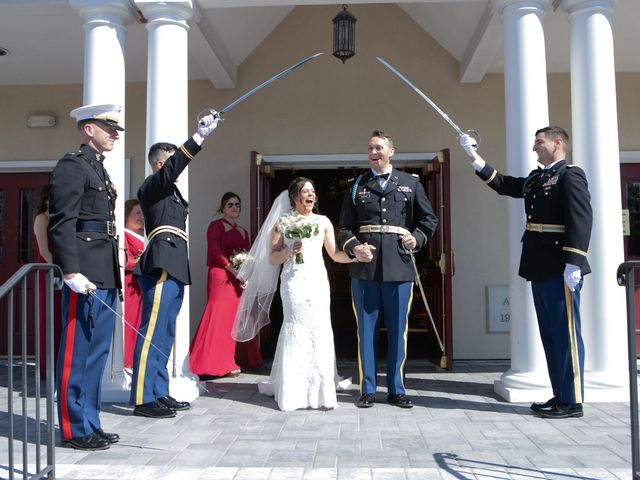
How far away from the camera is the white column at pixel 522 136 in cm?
518

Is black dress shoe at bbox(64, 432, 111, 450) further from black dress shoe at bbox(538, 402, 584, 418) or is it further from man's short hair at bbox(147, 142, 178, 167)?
black dress shoe at bbox(538, 402, 584, 418)

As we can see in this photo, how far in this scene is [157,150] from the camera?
4.84 m

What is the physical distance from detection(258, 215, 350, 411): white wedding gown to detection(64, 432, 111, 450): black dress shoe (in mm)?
1479

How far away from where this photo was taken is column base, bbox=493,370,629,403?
5.04 meters

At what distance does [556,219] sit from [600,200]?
701 millimetres

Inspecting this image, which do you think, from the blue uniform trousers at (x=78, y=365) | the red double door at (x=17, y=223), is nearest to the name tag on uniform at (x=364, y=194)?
the blue uniform trousers at (x=78, y=365)

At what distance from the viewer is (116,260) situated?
4074mm

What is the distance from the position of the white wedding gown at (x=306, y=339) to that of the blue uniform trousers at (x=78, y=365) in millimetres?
1530

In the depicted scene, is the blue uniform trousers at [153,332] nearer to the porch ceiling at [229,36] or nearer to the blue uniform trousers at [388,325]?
the blue uniform trousers at [388,325]

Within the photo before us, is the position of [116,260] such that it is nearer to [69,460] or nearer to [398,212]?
[69,460]

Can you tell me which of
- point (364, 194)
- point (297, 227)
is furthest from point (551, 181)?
point (297, 227)

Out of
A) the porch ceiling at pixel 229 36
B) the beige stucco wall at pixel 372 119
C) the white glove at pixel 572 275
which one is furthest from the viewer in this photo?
the beige stucco wall at pixel 372 119

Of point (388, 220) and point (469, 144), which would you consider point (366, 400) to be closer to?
point (388, 220)

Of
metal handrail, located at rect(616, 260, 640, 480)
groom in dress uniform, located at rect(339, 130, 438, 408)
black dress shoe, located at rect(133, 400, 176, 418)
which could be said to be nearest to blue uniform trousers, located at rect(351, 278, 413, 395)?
groom in dress uniform, located at rect(339, 130, 438, 408)
